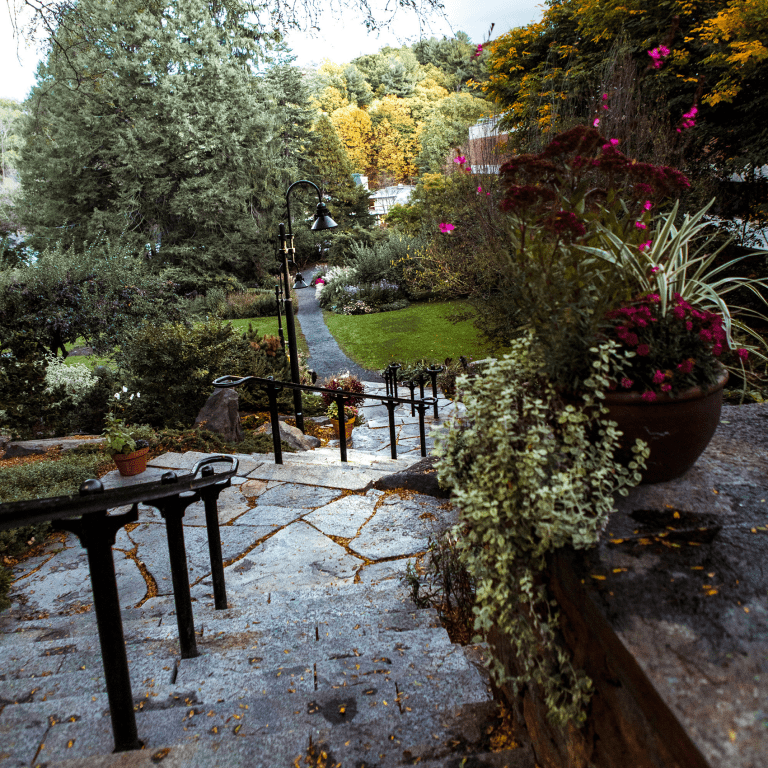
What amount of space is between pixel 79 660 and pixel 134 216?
20844mm

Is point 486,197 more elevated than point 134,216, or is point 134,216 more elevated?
point 134,216

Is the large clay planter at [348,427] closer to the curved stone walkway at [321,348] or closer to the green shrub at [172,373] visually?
the green shrub at [172,373]

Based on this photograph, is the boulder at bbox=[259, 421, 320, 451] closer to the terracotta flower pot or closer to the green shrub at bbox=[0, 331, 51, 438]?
the terracotta flower pot

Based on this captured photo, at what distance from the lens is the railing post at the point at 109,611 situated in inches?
54.6

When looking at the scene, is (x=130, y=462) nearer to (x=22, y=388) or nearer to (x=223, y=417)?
(x=223, y=417)

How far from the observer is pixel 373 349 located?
13.7 meters

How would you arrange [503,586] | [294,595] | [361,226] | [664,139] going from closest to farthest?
[503,586] < [294,595] < [664,139] < [361,226]

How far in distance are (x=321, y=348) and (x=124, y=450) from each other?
33.4ft

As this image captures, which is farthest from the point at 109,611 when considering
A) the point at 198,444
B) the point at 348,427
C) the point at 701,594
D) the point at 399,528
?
the point at 348,427

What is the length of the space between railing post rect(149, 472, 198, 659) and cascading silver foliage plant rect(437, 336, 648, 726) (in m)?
0.89

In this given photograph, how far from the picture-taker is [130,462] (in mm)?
4383

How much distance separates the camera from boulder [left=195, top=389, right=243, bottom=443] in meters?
6.03

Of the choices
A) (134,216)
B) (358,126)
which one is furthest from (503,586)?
(358,126)

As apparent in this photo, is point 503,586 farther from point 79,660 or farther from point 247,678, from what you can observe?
point 79,660
